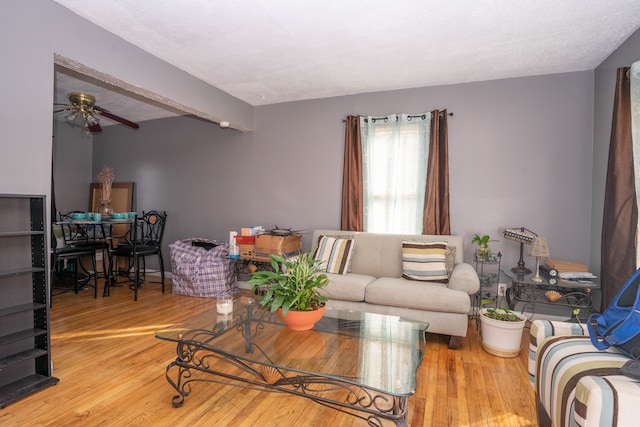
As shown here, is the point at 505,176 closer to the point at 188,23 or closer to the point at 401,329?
the point at 401,329

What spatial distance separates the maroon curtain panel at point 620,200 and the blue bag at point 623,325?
1.22 m

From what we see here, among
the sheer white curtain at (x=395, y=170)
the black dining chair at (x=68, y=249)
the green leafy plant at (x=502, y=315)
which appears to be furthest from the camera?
the black dining chair at (x=68, y=249)

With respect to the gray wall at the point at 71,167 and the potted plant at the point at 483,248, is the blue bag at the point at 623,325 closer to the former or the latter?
the potted plant at the point at 483,248

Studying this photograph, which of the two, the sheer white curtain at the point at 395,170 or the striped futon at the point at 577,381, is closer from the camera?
the striped futon at the point at 577,381

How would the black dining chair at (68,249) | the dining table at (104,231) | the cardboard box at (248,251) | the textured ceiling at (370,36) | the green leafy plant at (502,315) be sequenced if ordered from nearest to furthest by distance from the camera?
1. the textured ceiling at (370,36)
2. the green leafy plant at (502,315)
3. the black dining chair at (68,249)
4. the cardboard box at (248,251)
5. the dining table at (104,231)

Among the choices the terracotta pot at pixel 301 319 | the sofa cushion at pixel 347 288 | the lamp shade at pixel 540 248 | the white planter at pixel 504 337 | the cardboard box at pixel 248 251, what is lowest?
the white planter at pixel 504 337

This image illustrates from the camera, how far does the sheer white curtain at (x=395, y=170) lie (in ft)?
12.5

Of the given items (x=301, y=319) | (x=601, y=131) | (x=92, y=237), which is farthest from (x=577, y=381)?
(x=92, y=237)

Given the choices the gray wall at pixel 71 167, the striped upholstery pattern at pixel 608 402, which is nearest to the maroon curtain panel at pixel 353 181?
the striped upholstery pattern at pixel 608 402

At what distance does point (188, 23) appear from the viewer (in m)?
2.57

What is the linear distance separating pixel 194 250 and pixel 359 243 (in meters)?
2.14

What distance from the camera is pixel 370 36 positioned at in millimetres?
2723

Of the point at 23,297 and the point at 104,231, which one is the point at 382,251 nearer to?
the point at 23,297

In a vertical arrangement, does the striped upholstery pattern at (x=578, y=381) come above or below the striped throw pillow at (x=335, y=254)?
below
